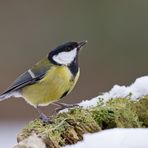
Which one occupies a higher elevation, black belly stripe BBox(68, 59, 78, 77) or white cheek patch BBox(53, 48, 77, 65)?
white cheek patch BBox(53, 48, 77, 65)

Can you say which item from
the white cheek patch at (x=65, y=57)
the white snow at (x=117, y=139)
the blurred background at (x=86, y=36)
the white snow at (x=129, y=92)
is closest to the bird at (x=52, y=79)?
the white cheek patch at (x=65, y=57)

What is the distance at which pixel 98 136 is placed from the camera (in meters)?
1.97

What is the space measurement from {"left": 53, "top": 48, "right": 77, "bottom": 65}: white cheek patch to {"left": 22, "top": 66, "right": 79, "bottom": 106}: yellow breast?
0.08 feet

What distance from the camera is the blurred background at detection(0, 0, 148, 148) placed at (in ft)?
21.8

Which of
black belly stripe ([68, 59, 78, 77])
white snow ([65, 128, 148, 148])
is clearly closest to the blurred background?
black belly stripe ([68, 59, 78, 77])

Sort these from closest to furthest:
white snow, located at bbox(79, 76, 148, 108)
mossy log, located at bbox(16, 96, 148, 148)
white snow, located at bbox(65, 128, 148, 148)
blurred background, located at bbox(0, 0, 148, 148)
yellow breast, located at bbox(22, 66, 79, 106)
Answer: white snow, located at bbox(65, 128, 148, 148)
mossy log, located at bbox(16, 96, 148, 148)
white snow, located at bbox(79, 76, 148, 108)
yellow breast, located at bbox(22, 66, 79, 106)
blurred background, located at bbox(0, 0, 148, 148)

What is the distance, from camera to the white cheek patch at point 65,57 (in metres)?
2.66

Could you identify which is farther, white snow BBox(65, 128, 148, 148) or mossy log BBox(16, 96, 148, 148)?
mossy log BBox(16, 96, 148, 148)

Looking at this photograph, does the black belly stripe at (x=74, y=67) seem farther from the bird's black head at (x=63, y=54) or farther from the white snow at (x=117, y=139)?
the white snow at (x=117, y=139)

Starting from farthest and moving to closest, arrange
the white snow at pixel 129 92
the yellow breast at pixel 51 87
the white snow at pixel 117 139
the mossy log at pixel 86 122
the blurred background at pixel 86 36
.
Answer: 1. the blurred background at pixel 86 36
2. the yellow breast at pixel 51 87
3. the white snow at pixel 129 92
4. the mossy log at pixel 86 122
5. the white snow at pixel 117 139

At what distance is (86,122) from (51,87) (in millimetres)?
567

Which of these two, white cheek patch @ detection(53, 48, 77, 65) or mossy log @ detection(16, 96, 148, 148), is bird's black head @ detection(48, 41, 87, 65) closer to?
white cheek patch @ detection(53, 48, 77, 65)

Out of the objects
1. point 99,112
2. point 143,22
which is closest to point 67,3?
point 143,22

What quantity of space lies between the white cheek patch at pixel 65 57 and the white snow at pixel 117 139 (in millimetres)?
693
